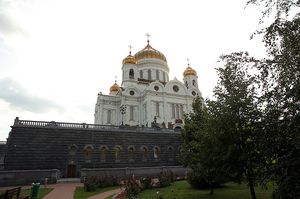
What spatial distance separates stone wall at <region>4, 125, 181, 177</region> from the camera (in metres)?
27.0

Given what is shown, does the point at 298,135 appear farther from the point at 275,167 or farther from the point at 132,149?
the point at 132,149

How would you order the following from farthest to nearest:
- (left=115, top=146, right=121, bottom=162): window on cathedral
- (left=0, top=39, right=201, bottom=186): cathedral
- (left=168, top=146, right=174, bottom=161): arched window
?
(left=168, top=146, right=174, bottom=161): arched window
(left=115, top=146, right=121, bottom=162): window on cathedral
(left=0, top=39, right=201, bottom=186): cathedral

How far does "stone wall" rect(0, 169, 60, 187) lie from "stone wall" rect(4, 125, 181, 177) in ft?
4.93

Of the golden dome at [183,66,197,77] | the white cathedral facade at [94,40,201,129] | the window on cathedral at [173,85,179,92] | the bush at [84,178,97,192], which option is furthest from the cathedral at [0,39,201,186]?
the golden dome at [183,66,197,77]

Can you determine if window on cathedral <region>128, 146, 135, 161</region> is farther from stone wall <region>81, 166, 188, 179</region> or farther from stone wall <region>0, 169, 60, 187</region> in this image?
stone wall <region>0, 169, 60, 187</region>

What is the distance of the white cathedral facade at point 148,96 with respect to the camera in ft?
155

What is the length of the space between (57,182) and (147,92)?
84.5ft

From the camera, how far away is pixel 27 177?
25.1 metres

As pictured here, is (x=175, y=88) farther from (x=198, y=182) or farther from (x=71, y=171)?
(x=198, y=182)

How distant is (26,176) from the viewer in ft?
82.3

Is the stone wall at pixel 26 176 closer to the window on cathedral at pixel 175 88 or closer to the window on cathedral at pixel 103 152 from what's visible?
the window on cathedral at pixel 103 152

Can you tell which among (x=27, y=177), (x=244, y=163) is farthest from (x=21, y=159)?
(x=244, y=163)

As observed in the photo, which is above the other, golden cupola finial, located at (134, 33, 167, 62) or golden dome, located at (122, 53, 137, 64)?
golden cupola finial, located at (134, 33, 167, 62)

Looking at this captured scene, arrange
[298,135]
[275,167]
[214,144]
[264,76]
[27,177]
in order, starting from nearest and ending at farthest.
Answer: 1. [298,135]
2. [275,167]
3. [264,76]
4. [214,144]
5. [27,177]
